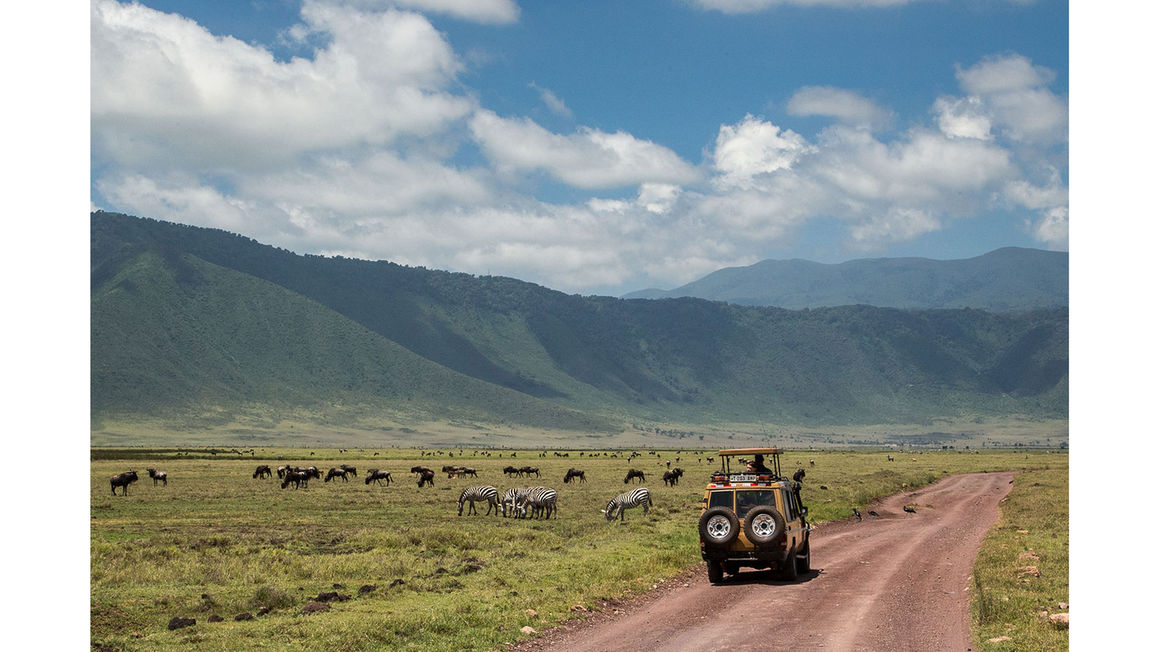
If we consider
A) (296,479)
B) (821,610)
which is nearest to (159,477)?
(296,479)

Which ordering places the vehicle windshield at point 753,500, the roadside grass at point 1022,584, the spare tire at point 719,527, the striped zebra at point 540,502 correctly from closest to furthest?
the roadside grass at point 1022,584, the spare tire at point 719,527, the vehicle windshield at point 753,500, the striped zebra at point 540,502

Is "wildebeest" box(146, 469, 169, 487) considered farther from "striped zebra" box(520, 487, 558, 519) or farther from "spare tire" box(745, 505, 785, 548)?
"spare tire" box(745, 505, 785, 548)

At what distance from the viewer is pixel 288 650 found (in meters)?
16.8

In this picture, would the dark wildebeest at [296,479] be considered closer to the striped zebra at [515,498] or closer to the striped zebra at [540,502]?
the striped zebra at [515,498]

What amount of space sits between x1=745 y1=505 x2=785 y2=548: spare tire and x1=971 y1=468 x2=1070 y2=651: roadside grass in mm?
4330

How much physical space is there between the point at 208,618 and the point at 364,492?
42.5 m

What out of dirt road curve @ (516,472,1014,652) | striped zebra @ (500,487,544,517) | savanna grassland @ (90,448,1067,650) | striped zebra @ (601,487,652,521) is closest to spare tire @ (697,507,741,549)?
dirt road curve @ (516,472,1014,652)

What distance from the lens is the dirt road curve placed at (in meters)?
16.9

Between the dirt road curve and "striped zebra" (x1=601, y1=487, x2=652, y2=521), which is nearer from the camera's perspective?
the dirt road curve

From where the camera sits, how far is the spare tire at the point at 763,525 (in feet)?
72.6

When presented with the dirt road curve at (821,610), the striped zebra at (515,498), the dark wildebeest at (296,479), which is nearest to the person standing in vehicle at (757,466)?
the dirt road curve at (821,610)

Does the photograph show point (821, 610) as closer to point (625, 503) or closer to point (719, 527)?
point (719, 527)

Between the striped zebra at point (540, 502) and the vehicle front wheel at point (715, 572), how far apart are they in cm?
2159
